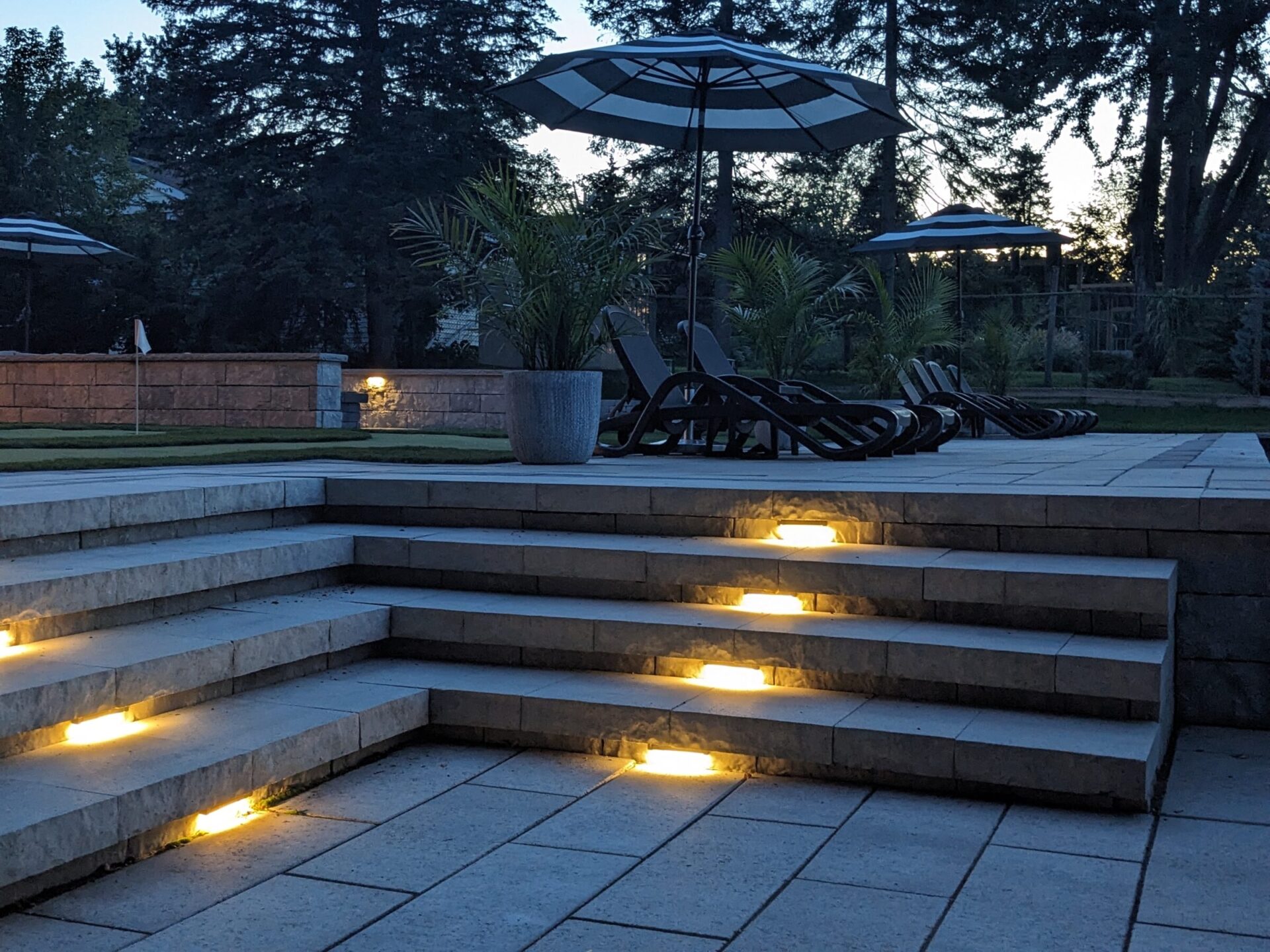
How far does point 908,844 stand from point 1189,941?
678 millimetres

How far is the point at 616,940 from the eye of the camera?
90.7 inches

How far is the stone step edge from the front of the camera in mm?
3590

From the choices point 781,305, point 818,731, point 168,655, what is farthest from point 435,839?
point 781,305

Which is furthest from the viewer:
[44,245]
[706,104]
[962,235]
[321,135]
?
Answer: [321,135]

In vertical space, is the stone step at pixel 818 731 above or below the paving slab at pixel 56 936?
above

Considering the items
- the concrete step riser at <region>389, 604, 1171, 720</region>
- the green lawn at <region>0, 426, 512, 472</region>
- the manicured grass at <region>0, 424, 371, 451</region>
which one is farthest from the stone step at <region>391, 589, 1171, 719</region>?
the manicured grass at <region>0, 424, 371, 451</region>

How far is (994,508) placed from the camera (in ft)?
13.3

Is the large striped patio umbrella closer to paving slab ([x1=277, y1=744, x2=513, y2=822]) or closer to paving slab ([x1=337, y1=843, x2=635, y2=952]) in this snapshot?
paving slab ([x1=277, y1=744, x2=513, y2=822])

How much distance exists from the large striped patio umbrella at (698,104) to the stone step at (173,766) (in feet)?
15.5

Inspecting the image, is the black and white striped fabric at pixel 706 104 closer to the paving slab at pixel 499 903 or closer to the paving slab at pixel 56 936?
the paving slab at pixel 499 903

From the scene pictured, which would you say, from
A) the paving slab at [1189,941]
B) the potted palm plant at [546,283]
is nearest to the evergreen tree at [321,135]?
the potted palm plant at [546,283]

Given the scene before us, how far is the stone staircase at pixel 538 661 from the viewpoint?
294 cm

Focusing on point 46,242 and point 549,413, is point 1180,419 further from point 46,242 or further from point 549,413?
point 46,242

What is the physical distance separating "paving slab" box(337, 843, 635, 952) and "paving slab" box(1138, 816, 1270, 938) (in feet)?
3.65
